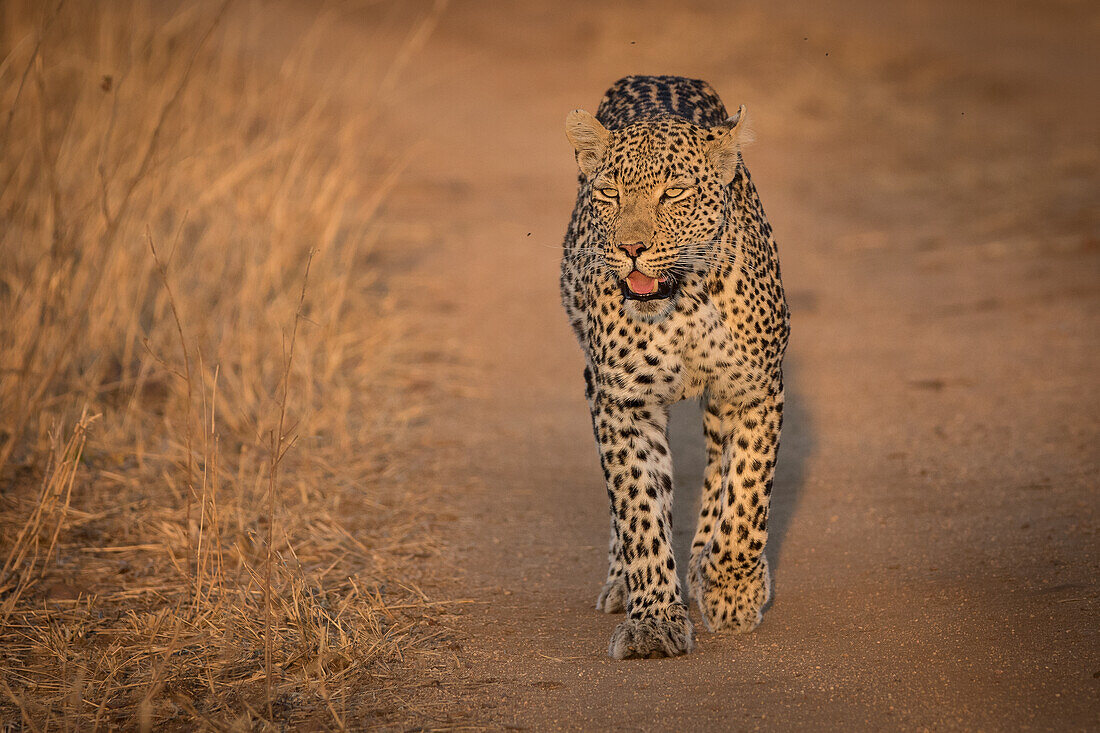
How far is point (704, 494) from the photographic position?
5152 mm

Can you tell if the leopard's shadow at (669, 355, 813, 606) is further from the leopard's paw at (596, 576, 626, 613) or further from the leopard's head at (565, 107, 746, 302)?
the leopard's head at (565, 107, 746, 302)

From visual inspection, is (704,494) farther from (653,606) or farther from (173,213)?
(173,213)

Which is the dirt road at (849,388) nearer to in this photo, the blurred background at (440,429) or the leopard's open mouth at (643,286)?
the blurred background at (440,429)

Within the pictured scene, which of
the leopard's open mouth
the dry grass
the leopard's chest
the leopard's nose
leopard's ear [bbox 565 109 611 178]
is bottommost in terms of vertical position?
the dry grass

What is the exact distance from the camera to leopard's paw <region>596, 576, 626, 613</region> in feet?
16.2

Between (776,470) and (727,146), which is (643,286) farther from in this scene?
(776,470)

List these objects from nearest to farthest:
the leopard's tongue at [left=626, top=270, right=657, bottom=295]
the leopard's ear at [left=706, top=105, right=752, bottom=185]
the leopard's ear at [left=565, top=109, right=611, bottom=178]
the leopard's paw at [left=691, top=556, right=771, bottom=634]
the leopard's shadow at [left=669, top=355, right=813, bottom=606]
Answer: the leopard's tongue at [left=626, top=270, right=657, bottom=295] < the leopard's paw at [left=691, top=556, right=771, bottom=634] < the leopard's ear at [left=706, top=105, right=752, bottom=185] < the leopard's ear at [left=565, top=109, right=611, bottom=178] < the leopard's shadow at [left=669, top=355, right=813, bottom=606]

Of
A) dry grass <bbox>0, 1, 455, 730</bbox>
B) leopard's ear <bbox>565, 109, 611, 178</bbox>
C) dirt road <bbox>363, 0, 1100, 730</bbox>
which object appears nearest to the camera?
dirt road <bbox>363, 0, 1100, 730</bbox>

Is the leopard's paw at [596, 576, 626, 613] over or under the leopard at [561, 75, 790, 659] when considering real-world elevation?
under

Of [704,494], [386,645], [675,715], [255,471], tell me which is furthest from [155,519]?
[675,715]

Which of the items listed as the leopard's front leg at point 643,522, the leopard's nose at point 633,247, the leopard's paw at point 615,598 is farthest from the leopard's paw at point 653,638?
the leopard's nose at point 633,247

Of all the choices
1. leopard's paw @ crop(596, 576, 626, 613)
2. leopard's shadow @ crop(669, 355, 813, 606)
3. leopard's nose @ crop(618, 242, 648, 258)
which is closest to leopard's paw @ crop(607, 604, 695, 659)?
leopard's paw @ crop(596, 576, 626, 613)

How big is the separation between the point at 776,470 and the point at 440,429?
197 cm

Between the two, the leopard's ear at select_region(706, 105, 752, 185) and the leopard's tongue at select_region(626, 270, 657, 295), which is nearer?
the leopard's tongue at select_region(626, 270, 657, 295)
